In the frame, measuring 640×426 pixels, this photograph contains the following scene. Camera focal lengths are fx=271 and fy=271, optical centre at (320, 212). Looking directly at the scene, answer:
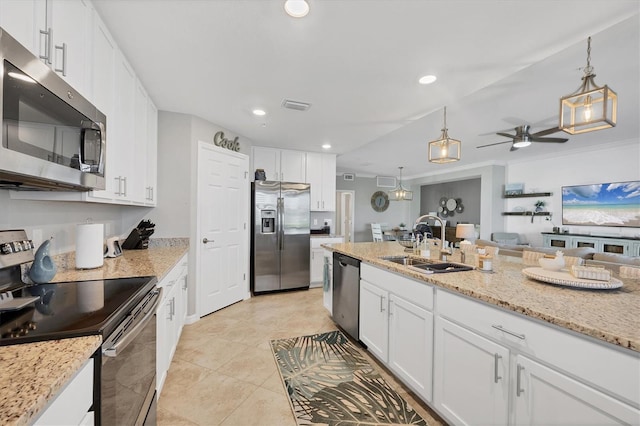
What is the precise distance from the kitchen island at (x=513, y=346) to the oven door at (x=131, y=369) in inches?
62.0

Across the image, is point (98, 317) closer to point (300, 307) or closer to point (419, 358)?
point (419, 358)

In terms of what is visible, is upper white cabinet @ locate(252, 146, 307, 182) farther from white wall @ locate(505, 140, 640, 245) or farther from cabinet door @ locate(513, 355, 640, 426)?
white wall @ locate(505, 140, 640, 245)

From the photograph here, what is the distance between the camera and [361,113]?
10.5ft

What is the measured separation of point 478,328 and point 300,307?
8.96 ft

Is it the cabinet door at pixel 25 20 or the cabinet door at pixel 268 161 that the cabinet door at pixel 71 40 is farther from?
the cabinet door at pixel 268 161

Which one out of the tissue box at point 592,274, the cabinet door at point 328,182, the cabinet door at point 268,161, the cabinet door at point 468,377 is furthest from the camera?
the cabinet door at point 328,182

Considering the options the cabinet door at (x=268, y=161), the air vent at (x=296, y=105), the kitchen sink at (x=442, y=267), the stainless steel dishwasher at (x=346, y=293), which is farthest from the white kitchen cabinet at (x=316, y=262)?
the kitchen sink at (x=442, y=267)

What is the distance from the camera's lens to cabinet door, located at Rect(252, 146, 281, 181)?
4.59m

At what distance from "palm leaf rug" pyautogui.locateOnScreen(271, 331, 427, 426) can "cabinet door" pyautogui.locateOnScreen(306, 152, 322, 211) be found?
281 centimetres

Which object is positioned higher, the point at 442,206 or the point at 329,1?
the point at 329,1

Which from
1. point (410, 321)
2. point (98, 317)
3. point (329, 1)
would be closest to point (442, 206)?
point (410, 321)

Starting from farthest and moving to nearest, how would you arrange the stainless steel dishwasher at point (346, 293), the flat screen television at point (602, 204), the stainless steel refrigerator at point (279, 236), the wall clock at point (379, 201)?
the wall clock at point (379, 201) < the flat screen television at point (602, 204) < the stainless steel refrigerator at point (279, 236) < the stainless steel dishwasher at point (346, 293)

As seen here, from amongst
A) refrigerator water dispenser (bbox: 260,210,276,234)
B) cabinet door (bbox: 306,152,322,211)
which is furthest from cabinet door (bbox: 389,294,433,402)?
cabinet door (bbox: 306,152,322,211)

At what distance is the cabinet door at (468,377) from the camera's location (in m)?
1.26
